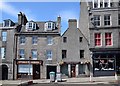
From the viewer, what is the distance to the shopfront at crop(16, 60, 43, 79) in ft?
150

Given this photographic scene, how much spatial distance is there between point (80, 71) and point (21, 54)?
10.9 metres

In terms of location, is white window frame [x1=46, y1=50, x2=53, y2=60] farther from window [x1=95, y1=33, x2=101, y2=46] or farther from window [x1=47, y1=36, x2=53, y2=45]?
window [x1=95, y1=33, x2=101, y2=46]

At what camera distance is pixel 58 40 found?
4594cm

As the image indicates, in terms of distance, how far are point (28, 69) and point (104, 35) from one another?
14.3m

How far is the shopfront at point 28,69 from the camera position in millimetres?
45656

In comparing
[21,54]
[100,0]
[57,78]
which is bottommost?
[57,78]

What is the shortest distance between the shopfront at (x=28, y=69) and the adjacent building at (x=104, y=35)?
9.80m

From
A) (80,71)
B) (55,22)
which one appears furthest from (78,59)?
(55,22)

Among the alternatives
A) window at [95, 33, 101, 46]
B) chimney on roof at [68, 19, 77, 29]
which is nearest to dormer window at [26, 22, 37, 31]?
chimney on roof at [68, 19, 77, 29]

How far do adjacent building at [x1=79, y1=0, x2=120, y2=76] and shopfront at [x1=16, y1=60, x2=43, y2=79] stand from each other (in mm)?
9796

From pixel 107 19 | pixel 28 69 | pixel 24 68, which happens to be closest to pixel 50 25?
pixel 28 69

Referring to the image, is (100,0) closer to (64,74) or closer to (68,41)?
(68,41)

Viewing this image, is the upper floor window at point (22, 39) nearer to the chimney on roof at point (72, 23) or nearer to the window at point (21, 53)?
the window at point (21, 53)

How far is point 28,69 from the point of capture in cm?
4600
